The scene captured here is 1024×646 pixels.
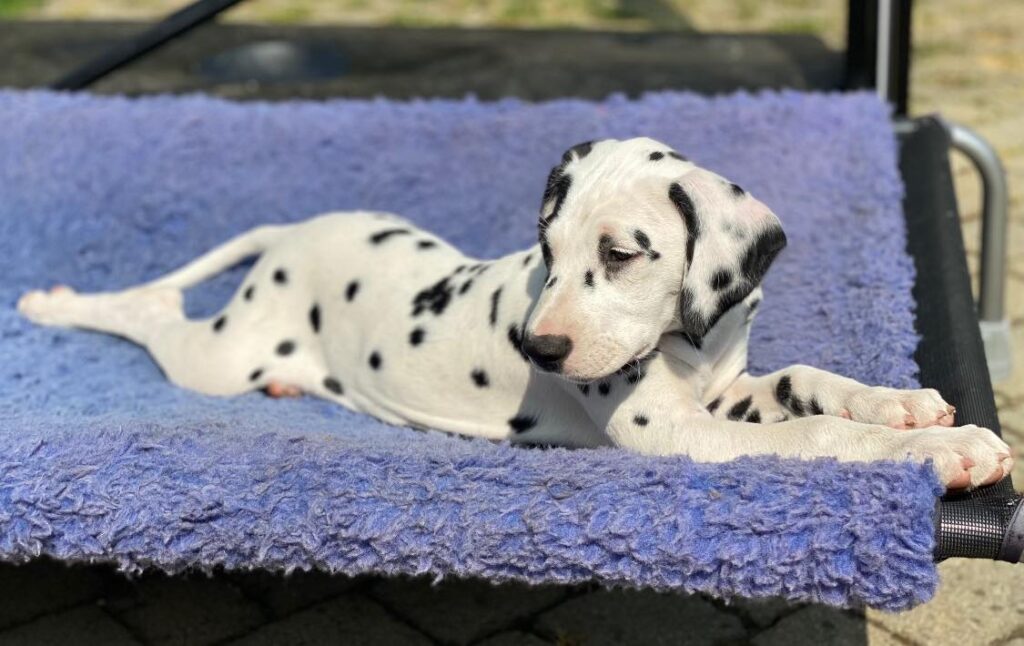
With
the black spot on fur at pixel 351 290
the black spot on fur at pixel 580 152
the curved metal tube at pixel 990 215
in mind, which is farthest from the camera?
the curved metal tube at pixel 990 215

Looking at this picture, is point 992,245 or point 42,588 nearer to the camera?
point 42,588

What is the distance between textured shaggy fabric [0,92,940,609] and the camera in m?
2.60

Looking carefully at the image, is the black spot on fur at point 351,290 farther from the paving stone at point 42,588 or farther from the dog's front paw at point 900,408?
the dog's front paw at point 900,408

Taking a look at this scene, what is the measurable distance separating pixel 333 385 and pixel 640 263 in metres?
1.31

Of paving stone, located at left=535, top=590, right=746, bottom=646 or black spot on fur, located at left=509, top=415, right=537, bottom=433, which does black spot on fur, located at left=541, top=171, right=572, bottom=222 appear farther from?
paving stone, located at left=535, top=590, right=746, bottom=646

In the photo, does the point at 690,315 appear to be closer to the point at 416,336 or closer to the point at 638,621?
the point at 416,336

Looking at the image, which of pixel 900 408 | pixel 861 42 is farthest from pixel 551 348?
pixel 861 42

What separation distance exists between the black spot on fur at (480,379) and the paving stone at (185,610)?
893 mm

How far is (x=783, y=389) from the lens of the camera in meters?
3.17

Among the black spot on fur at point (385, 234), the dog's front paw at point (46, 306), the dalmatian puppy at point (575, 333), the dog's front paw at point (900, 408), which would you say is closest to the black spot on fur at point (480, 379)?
the dalmatian puppy at point (575, 333)

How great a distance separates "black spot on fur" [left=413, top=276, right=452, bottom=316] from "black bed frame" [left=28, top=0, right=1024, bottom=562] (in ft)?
3.97

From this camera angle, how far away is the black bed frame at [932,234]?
8.45 feet

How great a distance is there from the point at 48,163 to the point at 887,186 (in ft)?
9.67

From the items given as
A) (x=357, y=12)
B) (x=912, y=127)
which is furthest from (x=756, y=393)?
(x=357, y=12)
